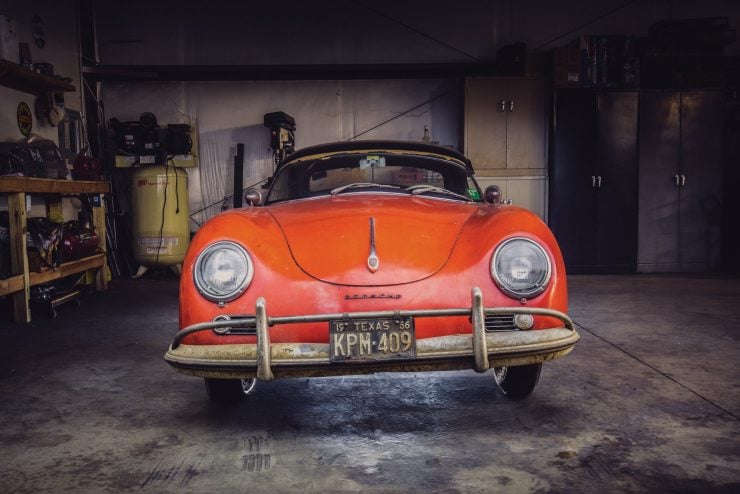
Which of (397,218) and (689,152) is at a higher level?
(689,152)

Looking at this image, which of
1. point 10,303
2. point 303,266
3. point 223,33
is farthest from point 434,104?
point 303,266

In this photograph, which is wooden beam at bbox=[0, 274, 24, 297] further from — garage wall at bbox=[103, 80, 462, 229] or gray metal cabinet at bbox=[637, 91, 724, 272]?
gray metal cabinet at bbox=[637, 91, 724, 272]

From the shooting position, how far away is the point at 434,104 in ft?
26.1

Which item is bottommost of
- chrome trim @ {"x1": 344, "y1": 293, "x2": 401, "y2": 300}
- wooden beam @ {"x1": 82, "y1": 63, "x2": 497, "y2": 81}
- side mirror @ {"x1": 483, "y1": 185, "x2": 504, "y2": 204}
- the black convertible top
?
chrome trim @ {"x1": 344, "y1": 293, "x2": 401, "y2": 300}

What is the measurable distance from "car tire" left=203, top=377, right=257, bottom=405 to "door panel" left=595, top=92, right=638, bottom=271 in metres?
6.02

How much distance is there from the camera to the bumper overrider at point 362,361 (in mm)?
1871

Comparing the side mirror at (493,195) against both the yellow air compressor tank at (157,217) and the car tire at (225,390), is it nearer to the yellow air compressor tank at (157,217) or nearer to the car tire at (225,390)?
the car tire at (225,390)

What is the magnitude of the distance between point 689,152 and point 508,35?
9.48ft

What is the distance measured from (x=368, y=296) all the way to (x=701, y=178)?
282 inches

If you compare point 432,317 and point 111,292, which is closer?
point 432,317

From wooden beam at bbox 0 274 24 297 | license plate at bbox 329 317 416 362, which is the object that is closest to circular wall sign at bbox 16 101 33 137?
wooden beam at bbox 0 274 24 297

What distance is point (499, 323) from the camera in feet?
6.71

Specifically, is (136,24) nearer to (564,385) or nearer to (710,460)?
(564,385)

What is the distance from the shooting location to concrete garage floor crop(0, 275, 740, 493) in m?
1.88
